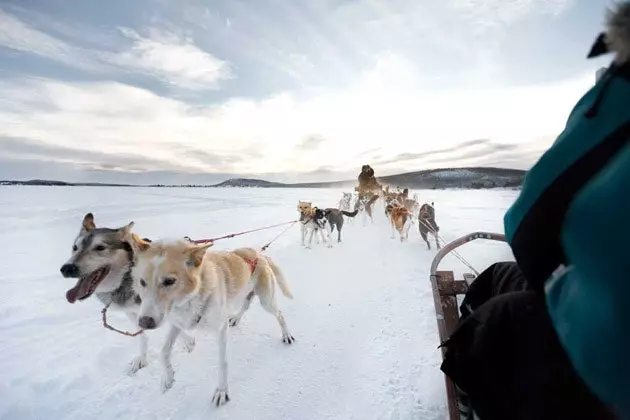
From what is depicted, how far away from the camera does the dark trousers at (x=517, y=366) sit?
31.9 inches

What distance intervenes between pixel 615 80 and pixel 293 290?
4.56 m

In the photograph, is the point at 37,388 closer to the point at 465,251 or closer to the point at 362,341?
the point at 362,341

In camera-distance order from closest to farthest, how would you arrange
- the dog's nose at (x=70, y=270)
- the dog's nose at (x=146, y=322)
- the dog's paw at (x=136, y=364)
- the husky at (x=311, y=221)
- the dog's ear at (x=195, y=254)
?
the dog's nose at (x=146, y=322) < the dog's ear at (x=195, y=254) < the dog's nose at (x=70, y=270) < the dog's paw at (x=136, y=364) < the husky at (x=311, y=221)

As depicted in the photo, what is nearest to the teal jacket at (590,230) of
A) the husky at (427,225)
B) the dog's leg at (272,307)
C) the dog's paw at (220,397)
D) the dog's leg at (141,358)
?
the dog's paw at (220,397)

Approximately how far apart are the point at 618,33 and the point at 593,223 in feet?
1.36

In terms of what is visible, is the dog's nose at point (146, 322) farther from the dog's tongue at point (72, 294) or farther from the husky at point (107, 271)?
the dog's tongue at point (72, 294)

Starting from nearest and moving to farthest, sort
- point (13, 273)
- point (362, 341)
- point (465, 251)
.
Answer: point (362, 341) < point (13, 273) < point (465, 251)

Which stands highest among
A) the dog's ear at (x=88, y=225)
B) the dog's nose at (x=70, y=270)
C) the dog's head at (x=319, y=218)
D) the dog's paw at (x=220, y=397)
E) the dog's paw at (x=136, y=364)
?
the dog's ear at (x=88, y=225)

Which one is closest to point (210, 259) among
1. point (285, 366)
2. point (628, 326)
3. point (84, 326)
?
point (285, 366)

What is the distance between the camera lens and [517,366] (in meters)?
0.90

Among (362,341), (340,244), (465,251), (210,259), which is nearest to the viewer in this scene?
(210,259)

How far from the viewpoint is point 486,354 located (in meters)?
0.96

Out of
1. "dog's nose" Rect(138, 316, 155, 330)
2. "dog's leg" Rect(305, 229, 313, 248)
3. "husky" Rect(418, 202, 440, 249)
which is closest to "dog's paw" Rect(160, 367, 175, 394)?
"dog's nose" Rect(138, 316, 155, 330)

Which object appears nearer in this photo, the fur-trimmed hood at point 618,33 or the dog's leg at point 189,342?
the fur-trimmed hood at point 618,33
